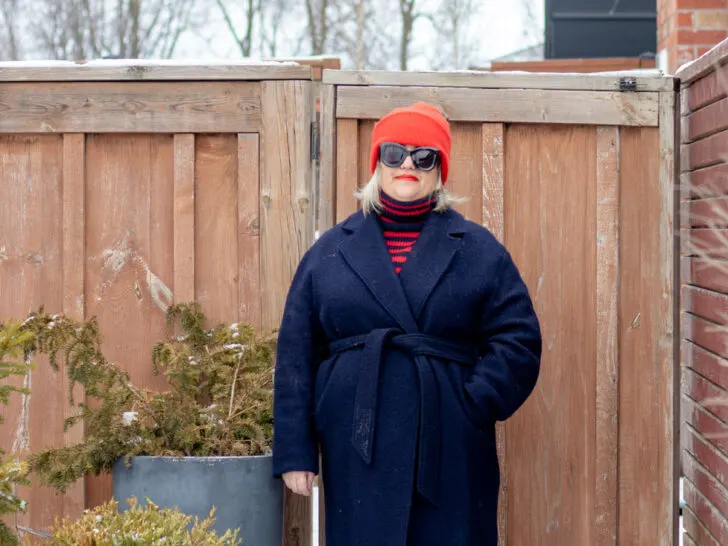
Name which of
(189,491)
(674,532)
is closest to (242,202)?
(189,491)

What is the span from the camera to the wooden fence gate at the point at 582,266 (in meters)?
3.92

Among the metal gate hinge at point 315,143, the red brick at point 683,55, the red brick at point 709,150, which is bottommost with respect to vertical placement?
the red brick at point 709,150

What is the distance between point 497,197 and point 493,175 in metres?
0.09

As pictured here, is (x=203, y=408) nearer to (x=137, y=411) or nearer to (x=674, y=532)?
(x=137, y=411)

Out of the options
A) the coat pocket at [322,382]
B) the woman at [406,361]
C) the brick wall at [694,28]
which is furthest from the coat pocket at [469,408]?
the brick wall at [694,28]

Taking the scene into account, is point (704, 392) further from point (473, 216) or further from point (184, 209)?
point (184, 209)

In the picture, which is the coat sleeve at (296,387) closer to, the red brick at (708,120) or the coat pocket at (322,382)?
the coat pocket at (322,382)

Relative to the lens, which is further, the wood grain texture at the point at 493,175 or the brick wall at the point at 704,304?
the wood grain texture at the point at 493,175

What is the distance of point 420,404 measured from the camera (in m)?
3.04

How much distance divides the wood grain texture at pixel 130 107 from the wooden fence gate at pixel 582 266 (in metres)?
0.37

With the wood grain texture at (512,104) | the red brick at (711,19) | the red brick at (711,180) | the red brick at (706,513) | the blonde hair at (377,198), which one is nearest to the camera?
the blonde hair at (377,198)

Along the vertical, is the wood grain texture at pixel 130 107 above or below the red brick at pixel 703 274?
above

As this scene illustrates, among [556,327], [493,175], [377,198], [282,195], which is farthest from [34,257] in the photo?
[556,327]

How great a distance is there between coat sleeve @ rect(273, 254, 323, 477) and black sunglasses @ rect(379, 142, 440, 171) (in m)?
0.46
